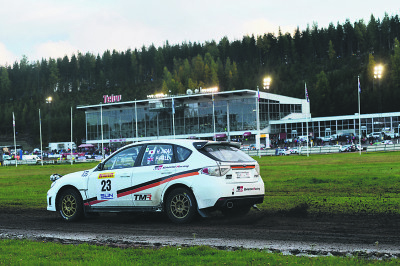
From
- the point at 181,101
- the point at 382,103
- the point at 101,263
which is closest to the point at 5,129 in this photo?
the point at 181,101

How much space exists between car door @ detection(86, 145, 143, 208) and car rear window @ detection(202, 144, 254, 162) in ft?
6.00

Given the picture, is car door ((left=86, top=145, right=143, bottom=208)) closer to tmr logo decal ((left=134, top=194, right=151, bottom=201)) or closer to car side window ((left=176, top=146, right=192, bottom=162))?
tmr logo decal ((left=134, top=194, right=151, bottom=201))

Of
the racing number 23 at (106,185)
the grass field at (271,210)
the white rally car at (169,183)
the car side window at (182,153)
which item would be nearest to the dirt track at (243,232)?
the white rally car at (169,183)

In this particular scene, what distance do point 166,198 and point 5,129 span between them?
6823 inches

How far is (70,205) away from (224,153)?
4.24m

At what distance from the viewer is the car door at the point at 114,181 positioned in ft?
35.5

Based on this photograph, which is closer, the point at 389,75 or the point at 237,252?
the point at 237,252

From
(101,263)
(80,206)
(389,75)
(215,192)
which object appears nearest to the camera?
(101,263)

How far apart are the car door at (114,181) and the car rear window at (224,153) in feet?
6.00

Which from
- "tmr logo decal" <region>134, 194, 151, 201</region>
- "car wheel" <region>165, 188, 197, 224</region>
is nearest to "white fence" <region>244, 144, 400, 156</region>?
"tmr logo decal" <region>134, 194, 151, 201</region>

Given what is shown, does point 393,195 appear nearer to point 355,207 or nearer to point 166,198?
point 355,207

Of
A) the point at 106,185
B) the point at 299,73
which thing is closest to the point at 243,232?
the point at 106,185

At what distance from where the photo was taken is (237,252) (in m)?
6.62

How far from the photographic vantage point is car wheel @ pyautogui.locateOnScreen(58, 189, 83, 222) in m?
11.3
